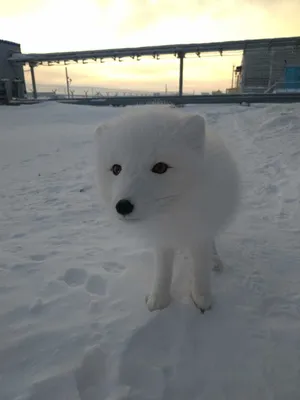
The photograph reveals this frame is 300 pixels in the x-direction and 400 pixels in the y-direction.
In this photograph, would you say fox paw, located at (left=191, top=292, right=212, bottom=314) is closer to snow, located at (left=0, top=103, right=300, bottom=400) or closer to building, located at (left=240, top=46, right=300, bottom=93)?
snow, located at (left=0, top=103, right=300, bottom=400)

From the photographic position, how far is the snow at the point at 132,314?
61.9 inches

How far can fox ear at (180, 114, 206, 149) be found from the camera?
5.43 ft

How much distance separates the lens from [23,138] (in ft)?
29.4

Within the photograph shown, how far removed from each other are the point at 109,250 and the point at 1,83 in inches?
679

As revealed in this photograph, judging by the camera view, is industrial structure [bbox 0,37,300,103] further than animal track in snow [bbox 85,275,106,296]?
Yes

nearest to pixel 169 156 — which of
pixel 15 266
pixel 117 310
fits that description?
pixel 117 310

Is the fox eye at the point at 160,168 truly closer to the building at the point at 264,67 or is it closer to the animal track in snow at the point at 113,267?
the animal track in snow at the point at 113,267

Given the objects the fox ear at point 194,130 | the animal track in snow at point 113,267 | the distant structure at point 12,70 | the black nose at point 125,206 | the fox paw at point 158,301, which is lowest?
the animal track in snow at point 113,267

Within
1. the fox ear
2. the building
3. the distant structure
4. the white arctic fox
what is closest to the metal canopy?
the distant structure

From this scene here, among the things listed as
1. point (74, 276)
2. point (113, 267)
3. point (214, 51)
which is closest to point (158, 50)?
point (214, 51)

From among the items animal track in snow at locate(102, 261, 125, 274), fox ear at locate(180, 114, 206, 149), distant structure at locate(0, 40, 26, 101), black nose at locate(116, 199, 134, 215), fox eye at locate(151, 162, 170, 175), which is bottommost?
animal track in snow at locate(102, 261, 125, 274)

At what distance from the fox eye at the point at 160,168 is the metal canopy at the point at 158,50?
1597 centimetres

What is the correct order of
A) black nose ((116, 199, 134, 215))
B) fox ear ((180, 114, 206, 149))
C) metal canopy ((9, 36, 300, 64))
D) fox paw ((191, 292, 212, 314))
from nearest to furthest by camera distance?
black nose ((116, 199, 134, 215)) → fox ear ((180, 114, 206, 149)) → fox paw ((191, 292, 212, 314)) → metal canopy ((9, 36, 300, 64))

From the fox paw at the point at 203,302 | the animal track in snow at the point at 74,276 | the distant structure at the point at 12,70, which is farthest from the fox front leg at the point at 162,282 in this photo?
the distant structure at the point at 12,70
